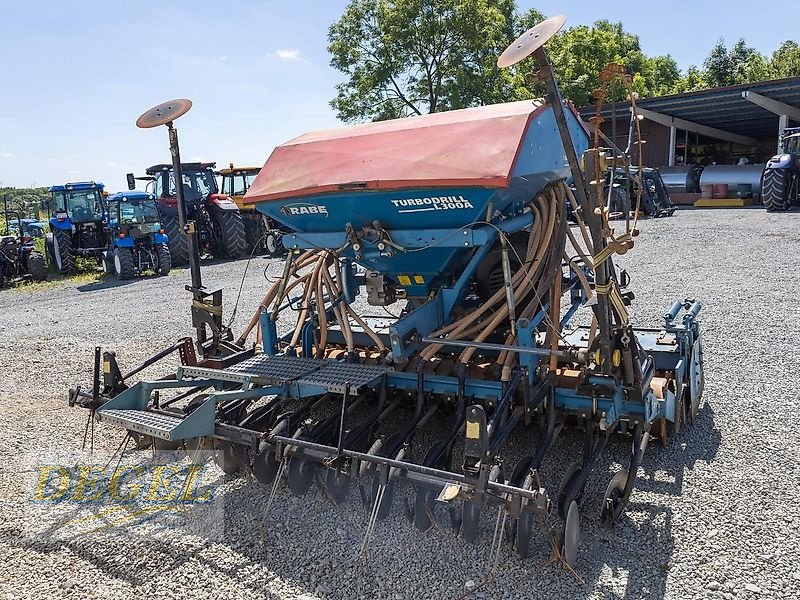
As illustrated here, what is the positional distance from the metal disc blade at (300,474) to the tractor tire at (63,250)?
11.7 meters

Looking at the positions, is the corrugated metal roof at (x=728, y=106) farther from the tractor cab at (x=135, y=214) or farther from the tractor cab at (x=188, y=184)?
the tractor cab at (x=135, y=214)

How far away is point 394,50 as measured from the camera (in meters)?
23.2

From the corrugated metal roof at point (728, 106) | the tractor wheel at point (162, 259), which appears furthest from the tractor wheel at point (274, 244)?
A: the corrugated metal roof at point (728, 106)

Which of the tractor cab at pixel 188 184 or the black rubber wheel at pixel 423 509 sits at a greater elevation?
the tractor cab at pixel 188 184

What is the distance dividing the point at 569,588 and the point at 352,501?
1.24m

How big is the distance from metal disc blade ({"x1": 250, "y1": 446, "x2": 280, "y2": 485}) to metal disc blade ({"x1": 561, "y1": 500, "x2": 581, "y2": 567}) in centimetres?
151

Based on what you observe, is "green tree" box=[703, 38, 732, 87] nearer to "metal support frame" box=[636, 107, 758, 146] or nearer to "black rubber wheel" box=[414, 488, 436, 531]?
"metal support frame" box=[636, 107, 758, 146]

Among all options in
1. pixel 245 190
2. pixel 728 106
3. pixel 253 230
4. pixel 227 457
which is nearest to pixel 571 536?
pixel 227 457

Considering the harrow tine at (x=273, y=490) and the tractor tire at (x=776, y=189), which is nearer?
the harrow tine at (x=273, y=490)

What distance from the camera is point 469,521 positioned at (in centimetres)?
292

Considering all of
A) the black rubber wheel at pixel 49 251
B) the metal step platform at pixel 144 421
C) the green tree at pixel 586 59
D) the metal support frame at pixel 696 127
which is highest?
the green tree at pixel 586 59

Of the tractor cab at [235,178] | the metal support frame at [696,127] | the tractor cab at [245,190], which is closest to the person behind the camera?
the tractor cab at [245,190]

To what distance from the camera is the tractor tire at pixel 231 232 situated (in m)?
14.3

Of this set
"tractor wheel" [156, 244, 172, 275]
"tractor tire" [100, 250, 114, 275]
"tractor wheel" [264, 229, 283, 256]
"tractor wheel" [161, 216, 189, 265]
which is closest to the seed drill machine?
"tractor wheel" [156, 244, 172, 275]
